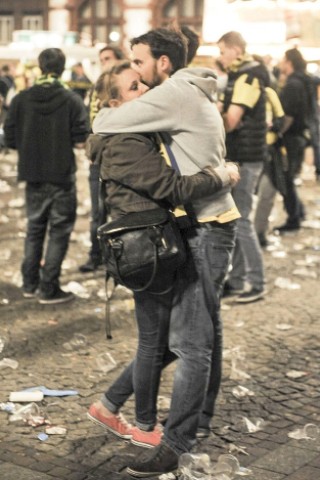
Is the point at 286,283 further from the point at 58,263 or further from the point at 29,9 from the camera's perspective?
the point at 29,9

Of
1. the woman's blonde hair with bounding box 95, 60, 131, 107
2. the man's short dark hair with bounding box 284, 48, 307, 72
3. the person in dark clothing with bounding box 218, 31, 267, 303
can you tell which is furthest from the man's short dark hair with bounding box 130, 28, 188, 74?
the man's short dark hair with bounding box 284, 48, 307, 72

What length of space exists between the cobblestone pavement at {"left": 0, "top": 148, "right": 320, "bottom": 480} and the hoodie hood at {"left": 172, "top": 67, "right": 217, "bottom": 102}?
1606mm

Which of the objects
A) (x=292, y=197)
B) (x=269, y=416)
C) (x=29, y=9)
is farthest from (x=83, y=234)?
(x=29, y=9)

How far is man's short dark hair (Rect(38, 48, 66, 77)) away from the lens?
7695 mm

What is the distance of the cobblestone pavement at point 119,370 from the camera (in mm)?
4727

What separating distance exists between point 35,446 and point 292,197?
6.65 meters

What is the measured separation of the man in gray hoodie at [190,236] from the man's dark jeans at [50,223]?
131 inches

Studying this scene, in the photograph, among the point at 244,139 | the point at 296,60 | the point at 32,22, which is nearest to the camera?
the point at 244,139

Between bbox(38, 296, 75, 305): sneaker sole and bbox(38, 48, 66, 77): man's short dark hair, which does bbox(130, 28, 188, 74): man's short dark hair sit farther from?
bbox(38, 296, 75, 305): sneaker sole

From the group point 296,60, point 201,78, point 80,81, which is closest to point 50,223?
point 201,78

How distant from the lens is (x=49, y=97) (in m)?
7.74

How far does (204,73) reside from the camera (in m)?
4.53

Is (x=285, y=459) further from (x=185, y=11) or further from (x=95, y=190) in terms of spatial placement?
(x=185, y=11)

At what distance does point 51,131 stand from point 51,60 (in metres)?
0.51
